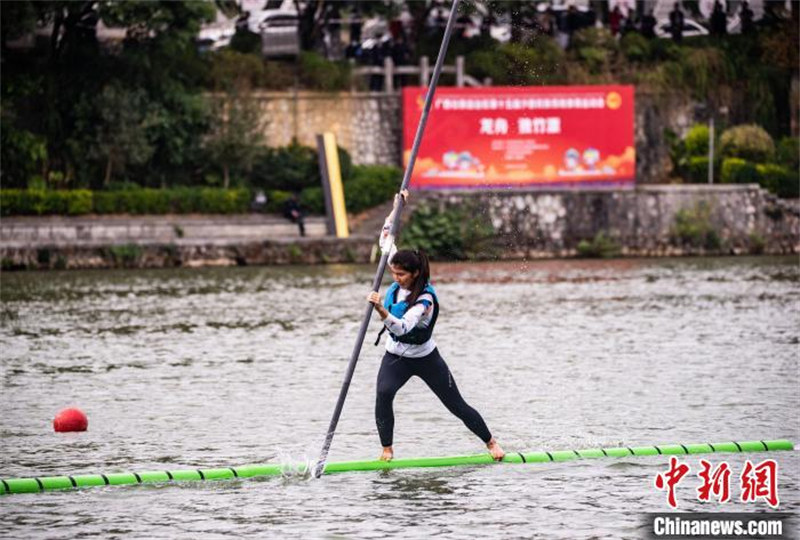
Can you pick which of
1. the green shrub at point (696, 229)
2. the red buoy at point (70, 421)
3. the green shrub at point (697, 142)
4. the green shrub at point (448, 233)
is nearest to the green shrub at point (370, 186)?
the green shrub at point (448, 233)

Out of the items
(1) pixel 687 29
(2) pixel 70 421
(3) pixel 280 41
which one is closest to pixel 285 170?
(3) pixel 280 41

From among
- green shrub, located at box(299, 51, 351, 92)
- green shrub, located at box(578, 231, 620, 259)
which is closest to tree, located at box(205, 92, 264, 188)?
green shrub, located at box(299, 51, 351, 92)

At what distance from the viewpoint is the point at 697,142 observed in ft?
161

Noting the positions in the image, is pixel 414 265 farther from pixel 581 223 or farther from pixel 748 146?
pixel 748 146

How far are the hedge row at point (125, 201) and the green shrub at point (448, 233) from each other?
4810mm

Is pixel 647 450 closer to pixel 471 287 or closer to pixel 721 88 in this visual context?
pixel 471 287

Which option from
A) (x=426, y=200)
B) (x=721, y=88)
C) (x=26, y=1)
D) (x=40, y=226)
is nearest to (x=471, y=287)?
(x=426, y=200)

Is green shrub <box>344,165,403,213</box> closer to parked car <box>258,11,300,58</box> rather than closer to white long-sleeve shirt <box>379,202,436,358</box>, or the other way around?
parked car <box>258,11,300,58</box>

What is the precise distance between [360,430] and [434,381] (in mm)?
2865

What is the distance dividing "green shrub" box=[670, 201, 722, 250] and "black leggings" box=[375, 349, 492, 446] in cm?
3153

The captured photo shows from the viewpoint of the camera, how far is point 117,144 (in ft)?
150

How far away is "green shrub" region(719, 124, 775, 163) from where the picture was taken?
48000 mm

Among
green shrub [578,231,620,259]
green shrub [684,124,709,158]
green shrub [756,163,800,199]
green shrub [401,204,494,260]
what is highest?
green shrub [684,124,709,158]

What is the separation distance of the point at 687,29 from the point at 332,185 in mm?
14561
